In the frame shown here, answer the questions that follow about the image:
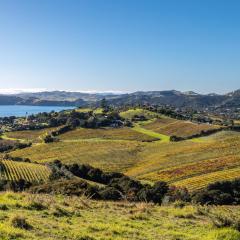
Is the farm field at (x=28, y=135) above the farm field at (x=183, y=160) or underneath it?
underneath

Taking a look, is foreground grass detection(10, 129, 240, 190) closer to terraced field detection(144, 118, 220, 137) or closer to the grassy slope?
the grassy slope

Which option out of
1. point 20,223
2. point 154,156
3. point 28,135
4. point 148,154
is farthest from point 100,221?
point 28,135

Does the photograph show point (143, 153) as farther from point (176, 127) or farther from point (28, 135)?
point (28, 135)

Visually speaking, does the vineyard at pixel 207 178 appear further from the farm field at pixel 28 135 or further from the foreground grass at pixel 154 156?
the farm field at pixel 28 135

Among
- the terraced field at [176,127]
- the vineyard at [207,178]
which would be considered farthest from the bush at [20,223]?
the terraced field at [176,127]

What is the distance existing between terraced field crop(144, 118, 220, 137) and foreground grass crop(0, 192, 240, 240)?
132451 mm

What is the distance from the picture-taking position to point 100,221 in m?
14.6

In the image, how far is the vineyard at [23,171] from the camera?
252 feet

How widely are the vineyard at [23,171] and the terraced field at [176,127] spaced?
7012cm

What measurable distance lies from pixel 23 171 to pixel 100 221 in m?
72.5

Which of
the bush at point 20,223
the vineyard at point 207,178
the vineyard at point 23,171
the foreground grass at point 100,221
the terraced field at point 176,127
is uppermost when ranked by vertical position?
the bush at point 20,223

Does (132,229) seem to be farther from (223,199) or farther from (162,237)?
(223,199)

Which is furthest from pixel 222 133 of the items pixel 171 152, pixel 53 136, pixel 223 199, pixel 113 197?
pixel 113 197

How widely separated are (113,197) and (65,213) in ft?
40.0
